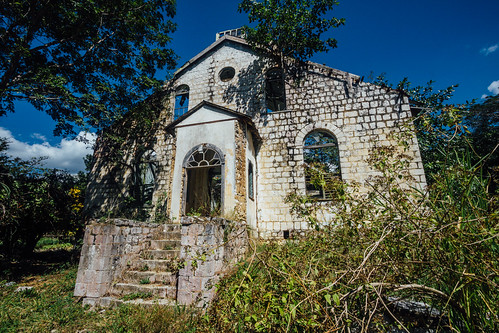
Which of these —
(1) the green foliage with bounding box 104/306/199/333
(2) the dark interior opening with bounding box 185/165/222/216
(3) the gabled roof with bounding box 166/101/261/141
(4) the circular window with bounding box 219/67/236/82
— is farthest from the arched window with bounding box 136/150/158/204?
(1) the green foliage with bounding box 104/306/199/333

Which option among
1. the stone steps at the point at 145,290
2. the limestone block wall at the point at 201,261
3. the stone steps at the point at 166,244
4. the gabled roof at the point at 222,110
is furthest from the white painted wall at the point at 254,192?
the stone steps at the point at 145,290

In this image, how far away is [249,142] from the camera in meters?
8.34

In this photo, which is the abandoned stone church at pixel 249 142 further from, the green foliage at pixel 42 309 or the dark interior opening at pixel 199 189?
the green foliage at pixel 42 309

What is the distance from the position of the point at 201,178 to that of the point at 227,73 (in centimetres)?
506

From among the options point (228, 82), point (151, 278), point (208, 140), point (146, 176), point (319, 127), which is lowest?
point (151, 278)

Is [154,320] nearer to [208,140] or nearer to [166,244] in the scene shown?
[166,244]

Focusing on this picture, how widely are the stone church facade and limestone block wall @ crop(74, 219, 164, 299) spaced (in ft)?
7.65

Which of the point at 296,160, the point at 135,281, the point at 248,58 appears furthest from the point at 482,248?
the point at 248,58

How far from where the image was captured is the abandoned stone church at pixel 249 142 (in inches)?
298

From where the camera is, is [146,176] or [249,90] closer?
[249,90]

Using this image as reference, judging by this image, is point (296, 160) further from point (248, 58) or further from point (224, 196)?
point (248, 58)

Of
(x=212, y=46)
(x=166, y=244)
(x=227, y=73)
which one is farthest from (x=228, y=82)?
(x=166, y=244)

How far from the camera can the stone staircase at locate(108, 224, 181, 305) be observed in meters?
4.40

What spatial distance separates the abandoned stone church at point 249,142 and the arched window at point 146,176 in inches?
1.8
